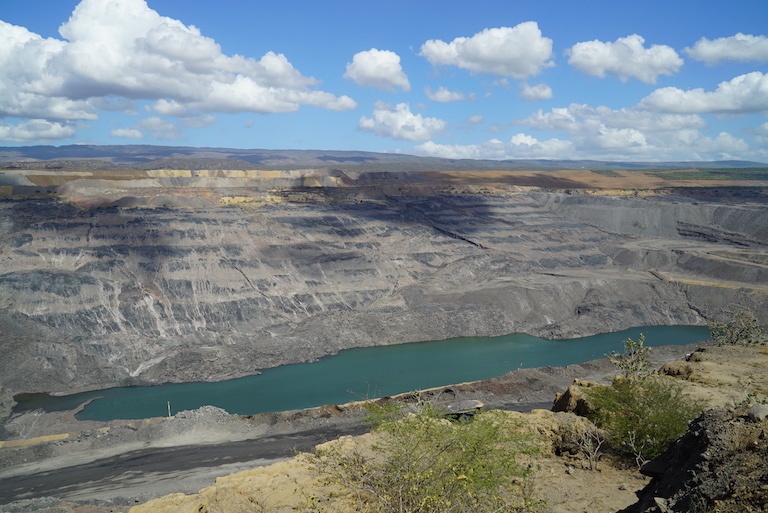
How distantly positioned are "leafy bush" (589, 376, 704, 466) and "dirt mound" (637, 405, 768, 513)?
4239 mm

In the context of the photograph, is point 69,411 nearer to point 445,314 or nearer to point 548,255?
point 445,314

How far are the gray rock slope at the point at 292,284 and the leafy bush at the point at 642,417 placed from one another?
29466 millimetres

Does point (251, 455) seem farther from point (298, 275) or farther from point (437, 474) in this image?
point (298, 275)

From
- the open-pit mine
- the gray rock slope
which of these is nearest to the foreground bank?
the gray rock slope

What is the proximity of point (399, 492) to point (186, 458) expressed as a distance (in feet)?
59.1

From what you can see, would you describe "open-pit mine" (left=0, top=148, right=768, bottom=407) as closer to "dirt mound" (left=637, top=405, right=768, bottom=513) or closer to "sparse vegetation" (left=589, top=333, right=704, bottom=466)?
"sparse vegetation" (left=589, top=333, right=704, bottom=466)

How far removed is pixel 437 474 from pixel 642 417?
349 inches

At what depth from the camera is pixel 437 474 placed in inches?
465

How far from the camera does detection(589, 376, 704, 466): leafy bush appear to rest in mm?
16688

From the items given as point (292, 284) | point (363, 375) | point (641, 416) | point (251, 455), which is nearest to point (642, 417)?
point (641, 416)

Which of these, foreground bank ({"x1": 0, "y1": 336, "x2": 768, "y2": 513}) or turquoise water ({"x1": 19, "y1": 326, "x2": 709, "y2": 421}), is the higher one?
foreground bank ({"x1": 0, "y1": 336, "x2": 768, "y2": 513})

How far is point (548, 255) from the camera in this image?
2847 inches

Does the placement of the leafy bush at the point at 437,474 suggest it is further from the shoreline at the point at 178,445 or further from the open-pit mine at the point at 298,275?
the open-pit mine at the point at 298,275

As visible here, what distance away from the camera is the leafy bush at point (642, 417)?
16688 millimetres
